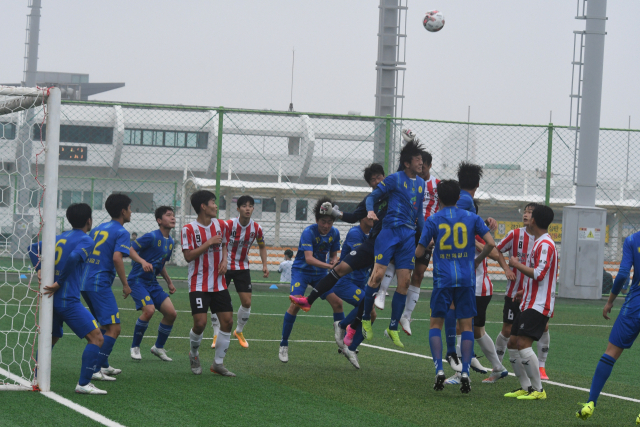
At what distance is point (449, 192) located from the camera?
7.40m

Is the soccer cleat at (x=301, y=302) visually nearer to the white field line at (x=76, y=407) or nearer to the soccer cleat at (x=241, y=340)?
the soccer cleat at (x=241, y=340)

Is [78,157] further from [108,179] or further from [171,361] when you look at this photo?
[171,361]

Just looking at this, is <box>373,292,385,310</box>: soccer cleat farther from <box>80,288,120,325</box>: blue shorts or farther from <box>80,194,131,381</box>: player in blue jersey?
<box>80,288,120,325</box>: blue shorts

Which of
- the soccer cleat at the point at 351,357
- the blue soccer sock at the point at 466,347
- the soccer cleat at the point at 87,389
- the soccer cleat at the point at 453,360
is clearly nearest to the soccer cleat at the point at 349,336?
the soccer cleat at the point at 351,357

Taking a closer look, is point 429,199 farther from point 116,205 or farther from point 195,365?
point 116,205

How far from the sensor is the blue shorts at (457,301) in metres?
7.38

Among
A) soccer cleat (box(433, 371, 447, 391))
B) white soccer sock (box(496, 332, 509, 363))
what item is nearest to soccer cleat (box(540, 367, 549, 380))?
white soccer sock (box(496, 332, 509, 363))

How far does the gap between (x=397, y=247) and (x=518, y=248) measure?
4.49ft

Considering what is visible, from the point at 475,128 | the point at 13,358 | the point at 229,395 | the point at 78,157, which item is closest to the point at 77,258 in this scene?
the point at 229,395

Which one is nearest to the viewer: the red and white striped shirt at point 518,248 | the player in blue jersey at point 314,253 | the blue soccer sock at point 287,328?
the red and white striped shirt at point 518,248

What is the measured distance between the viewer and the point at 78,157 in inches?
985

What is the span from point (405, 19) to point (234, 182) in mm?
6497

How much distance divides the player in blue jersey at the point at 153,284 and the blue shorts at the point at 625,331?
491 cm

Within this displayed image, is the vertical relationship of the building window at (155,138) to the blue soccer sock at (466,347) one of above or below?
above
